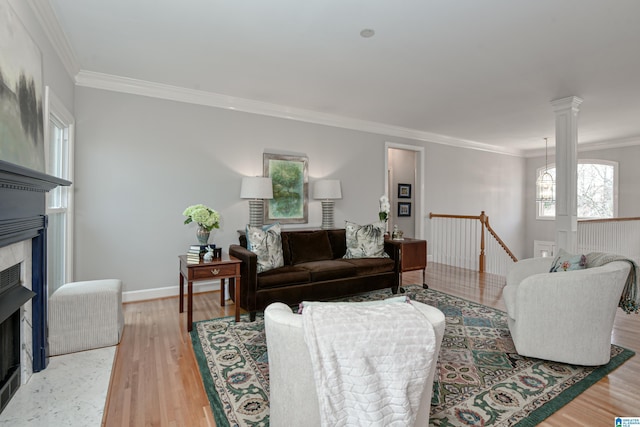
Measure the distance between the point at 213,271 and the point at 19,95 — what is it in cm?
187

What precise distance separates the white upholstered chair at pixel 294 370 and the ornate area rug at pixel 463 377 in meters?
0.50

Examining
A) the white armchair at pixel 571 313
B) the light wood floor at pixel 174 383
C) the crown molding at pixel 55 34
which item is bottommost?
the light wood floor at pixel 174 383

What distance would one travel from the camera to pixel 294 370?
4.49 ft

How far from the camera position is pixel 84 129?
11.9 feet

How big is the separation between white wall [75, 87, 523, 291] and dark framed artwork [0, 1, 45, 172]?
53.4 inches

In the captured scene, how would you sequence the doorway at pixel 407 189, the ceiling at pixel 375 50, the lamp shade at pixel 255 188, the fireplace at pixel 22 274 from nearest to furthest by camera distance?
the fireplace at pixel 22 274 < the ceiling at pixel 375 50 < the lamp shade at pixel 255 188 < the doorway at pixel 407 189

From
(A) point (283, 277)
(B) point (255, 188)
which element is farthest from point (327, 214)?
(A) point (283, 277)

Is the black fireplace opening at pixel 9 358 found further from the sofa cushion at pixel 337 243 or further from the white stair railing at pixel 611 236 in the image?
the white stair railing at pixel 611 236

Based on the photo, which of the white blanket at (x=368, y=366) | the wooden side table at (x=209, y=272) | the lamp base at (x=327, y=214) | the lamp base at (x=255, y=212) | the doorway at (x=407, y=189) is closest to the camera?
the white blanket at (x=368, y=366)

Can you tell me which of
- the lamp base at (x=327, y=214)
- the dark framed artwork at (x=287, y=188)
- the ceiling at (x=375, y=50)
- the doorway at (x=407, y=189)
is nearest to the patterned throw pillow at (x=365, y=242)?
the lamp base at (x=327, y=214)

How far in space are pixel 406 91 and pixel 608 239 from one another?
5385mm

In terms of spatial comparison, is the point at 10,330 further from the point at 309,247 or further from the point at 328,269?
the point at 309,247

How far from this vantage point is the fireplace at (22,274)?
1.73 metres

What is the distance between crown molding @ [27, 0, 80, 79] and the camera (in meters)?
2.38
